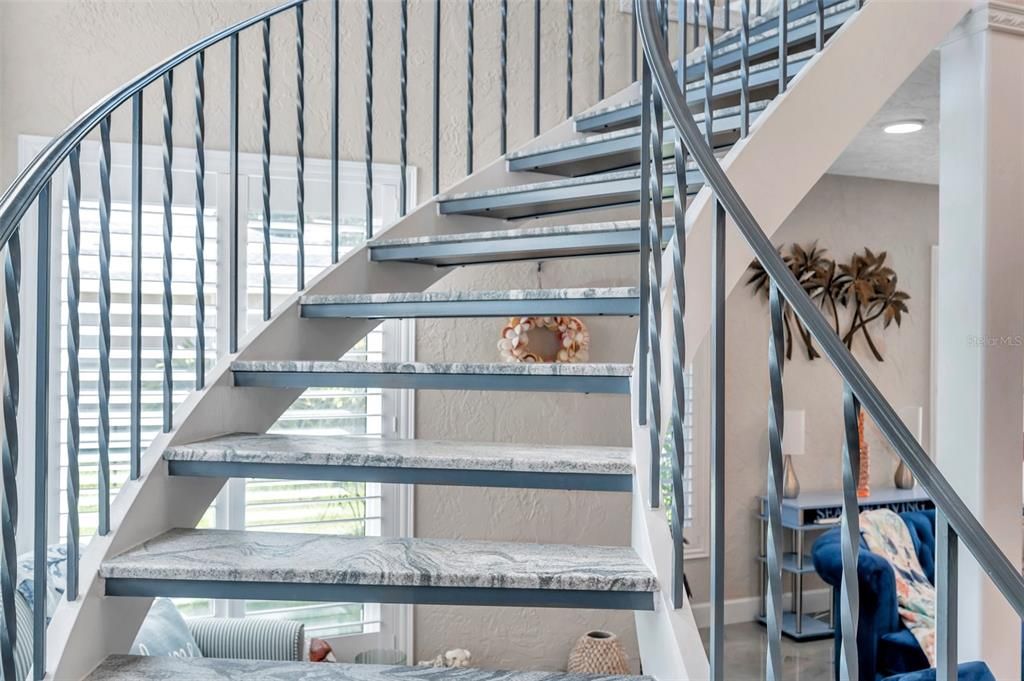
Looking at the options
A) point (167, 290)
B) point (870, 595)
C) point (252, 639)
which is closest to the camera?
point (167, 290)

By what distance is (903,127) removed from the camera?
385 centimetres

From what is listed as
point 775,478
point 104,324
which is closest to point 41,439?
point 104,324

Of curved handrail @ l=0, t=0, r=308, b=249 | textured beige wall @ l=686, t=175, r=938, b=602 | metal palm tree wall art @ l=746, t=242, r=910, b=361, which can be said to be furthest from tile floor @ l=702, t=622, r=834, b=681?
curved handrail @ l=0, t=0, r=308, b=249

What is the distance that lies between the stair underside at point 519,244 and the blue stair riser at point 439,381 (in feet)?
1.37

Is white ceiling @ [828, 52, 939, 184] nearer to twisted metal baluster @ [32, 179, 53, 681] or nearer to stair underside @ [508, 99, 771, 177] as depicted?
stair underside @ [508, 99, 771, 177]

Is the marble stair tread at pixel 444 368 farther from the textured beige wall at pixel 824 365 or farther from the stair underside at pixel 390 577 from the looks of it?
the textured beige wall at pixel 824 365

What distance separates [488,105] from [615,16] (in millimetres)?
815

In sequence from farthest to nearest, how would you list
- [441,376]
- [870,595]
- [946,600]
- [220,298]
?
[220,298] < [870,595] < [441,376] < [946,600]

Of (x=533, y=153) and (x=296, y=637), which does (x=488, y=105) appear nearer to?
(x=533, y=153)

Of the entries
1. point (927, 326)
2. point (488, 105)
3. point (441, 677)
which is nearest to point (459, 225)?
point (488, 105)

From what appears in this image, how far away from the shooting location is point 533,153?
3092 mm

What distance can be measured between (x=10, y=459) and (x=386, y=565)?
690 millimetres

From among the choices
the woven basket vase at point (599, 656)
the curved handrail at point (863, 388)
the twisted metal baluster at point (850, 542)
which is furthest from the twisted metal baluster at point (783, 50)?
the woven basket vase at point (599, 656)

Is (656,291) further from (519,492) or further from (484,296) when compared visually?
(519,492)
